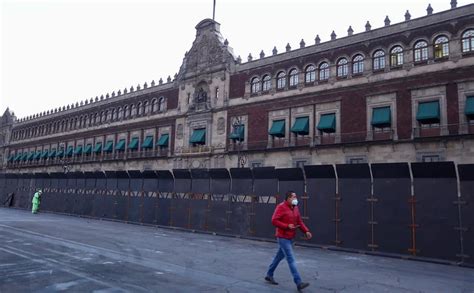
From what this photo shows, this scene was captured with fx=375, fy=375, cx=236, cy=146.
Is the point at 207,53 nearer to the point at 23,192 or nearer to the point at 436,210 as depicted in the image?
the point at 23,192

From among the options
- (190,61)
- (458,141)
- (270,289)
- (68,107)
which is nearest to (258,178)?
(270,289)

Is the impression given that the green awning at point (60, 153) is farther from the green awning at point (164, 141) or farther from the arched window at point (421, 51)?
the arched window at point (421, 51)

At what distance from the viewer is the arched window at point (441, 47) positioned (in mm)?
24453

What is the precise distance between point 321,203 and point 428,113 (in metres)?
13.5

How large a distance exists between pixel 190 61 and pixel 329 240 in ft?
98.1

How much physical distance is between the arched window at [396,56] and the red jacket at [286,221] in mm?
21864

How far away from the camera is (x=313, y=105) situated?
2995 cm

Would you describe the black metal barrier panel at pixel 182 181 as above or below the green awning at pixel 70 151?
below

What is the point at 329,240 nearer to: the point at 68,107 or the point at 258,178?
the point at 258,178

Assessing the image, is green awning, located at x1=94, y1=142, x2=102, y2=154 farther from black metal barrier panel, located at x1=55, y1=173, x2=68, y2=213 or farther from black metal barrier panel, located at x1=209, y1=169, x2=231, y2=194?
black metal barrier panel, located at x1=209, y1=169, x2=231, y2=194

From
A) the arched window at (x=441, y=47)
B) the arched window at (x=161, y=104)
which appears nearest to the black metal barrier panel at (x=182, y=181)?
the arched window at (x=441, y=47)

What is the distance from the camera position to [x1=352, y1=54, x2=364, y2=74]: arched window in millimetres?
27923

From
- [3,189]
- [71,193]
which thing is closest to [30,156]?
[3,189]

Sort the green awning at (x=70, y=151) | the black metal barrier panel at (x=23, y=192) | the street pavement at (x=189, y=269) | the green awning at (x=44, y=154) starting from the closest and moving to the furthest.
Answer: the street pavement at (x=189, y=269)
the black metal barrier panel at (x=23, y=192)
the green awning at (x=70, y=151)
the green awning at (x=44, y=154)
